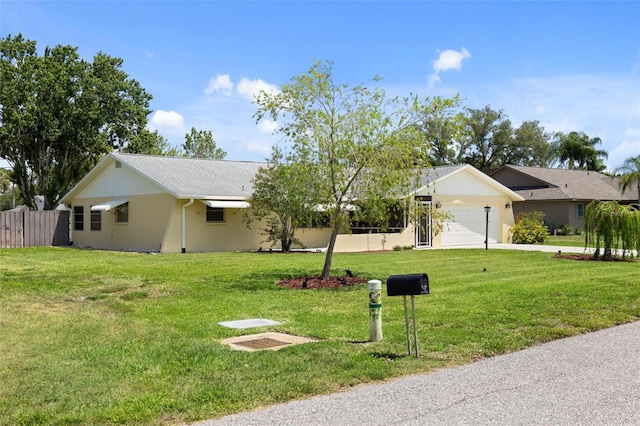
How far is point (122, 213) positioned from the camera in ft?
86.0

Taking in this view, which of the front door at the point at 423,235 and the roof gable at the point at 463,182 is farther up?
the roof gable at the point at 463,182

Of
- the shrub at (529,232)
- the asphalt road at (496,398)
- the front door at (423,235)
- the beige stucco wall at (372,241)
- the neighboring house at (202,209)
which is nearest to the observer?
the asphalt road at (496,398)

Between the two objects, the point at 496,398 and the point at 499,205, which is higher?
the point at 499,205

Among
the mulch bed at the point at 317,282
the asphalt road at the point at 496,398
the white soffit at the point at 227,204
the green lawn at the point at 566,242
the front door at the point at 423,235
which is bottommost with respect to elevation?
the asphalt road at the point at 496,398

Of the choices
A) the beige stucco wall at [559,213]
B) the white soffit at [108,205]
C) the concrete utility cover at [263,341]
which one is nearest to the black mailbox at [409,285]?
the concrete utility cover at [263,341]

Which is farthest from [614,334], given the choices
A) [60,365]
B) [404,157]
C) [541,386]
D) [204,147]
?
[204,147]

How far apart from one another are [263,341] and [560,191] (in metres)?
34.2

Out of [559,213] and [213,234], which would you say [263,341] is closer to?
[213,234]

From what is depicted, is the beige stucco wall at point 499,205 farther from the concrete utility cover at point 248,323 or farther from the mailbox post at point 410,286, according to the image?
the mailbox post at point 410,286

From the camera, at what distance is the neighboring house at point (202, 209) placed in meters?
23.9

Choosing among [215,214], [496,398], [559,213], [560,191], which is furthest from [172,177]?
[559,213]

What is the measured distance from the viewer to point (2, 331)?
27.7ft

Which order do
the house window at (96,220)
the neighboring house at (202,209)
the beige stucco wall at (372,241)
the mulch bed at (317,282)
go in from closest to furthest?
the mulch bed at (317,282) → the neighboring house at (202,209) → the beige stucco wall at (372,241) → the house window at (96,220)

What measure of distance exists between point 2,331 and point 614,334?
8190 mm
